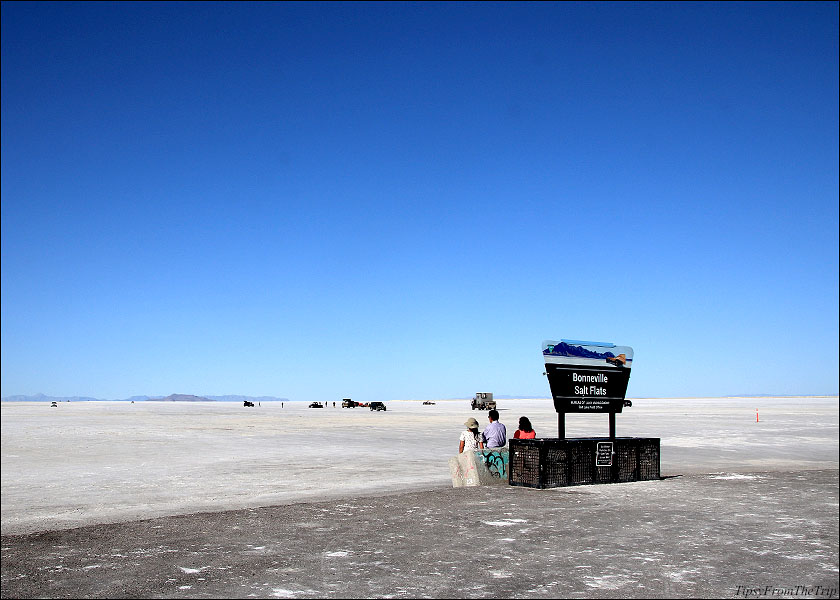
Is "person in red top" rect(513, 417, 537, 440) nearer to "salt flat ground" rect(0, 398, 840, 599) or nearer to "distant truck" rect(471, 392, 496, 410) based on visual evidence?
"salt flat ground" rect(0, 398, 840, 599)

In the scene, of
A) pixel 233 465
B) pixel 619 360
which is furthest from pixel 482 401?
pixel 619 360

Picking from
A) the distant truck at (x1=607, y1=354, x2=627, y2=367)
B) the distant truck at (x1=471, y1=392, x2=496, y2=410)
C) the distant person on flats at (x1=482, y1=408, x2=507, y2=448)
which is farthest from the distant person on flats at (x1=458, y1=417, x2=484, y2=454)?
the distant truck at (x1=471, y1=392, x2=496, y2=410)

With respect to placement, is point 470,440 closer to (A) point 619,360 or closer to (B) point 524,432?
(B) point 524,432

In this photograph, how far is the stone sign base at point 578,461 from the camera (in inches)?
547

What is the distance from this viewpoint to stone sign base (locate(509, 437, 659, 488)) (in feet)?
45.6

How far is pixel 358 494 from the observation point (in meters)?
14.3

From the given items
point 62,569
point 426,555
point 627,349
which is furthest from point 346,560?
point 627,349

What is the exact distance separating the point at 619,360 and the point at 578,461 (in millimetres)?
2749

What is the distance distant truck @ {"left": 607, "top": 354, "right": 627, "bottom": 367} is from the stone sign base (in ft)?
5.43

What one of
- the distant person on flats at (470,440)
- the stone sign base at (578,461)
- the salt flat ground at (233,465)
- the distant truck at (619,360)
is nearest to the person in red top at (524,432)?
the stone sign base at (578,461)

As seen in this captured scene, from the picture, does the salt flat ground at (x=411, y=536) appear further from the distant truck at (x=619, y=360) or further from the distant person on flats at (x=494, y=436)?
the distant truck at (x=619, y=360)

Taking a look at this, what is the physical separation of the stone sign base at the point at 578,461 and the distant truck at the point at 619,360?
65.2 inches

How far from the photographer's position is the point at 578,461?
14305mm

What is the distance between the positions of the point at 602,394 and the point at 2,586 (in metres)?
11.5
